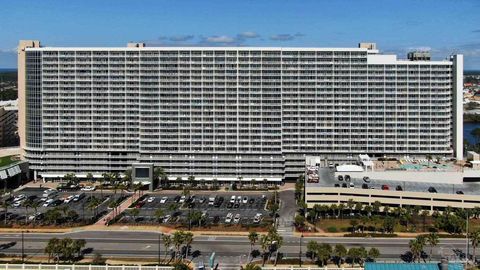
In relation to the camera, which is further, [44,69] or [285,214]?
[44,69]

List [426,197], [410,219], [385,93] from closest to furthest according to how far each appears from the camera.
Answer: [410,219]
[426,197]
[385,93]

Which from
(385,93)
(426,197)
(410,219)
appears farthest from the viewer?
(385,93)

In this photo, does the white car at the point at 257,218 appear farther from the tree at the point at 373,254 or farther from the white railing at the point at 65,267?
the white railing at the point at 65,267

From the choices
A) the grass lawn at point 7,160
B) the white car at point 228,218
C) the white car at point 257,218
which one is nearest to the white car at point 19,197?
the grass lawn at point 7,160

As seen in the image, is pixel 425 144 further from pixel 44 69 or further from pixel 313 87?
pixel 44 69

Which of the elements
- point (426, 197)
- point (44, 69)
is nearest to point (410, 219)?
point (426, 197)

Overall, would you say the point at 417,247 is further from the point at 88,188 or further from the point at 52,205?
the point at 88,188

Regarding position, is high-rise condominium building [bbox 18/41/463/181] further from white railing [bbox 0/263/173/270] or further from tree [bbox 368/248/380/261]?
white railing [bbox 0/263/173/270]
